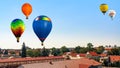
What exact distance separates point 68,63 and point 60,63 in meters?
3.89

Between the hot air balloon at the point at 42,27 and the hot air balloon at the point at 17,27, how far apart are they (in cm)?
372

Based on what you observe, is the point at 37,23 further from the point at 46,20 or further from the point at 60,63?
the point at 60,63

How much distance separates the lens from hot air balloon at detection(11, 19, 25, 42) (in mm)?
33625

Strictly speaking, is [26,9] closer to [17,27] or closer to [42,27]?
[17,27]

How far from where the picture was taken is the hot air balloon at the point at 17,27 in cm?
3362

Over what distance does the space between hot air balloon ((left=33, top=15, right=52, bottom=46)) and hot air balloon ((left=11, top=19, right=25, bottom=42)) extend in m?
3.72

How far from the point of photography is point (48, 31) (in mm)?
30719

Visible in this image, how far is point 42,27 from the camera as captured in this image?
3033 cm

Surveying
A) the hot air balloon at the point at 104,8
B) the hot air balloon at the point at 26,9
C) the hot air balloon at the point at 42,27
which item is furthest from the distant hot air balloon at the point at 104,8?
the hot air balloon at the point at 42,27

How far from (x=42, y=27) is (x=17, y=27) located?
15.8 feet

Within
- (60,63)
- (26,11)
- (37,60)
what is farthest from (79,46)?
(26,11)

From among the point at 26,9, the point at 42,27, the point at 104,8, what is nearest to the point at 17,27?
the point at 26,9

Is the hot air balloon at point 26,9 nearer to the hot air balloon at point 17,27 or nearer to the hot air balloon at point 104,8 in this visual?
the hot air balloon at point 17,27

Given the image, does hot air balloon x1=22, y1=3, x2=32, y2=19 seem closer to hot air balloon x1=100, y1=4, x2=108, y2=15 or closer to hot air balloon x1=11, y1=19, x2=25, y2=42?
hot air balloon x1=11, y1=19, x2=25, y2=42
